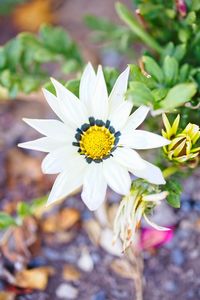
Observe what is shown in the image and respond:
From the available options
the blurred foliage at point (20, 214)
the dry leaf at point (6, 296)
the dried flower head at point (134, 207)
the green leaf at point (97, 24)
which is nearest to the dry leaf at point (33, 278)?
the dry leaf at point (6, 296)

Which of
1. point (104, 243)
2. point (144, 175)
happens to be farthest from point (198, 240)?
point (144, 175)

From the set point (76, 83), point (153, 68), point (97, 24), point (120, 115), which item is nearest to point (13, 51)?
point (97, 24)

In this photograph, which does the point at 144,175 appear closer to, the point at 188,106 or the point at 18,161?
the point at 188,106

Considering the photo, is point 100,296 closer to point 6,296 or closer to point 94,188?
point 6,296

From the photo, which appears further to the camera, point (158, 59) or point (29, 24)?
point (29, 24)

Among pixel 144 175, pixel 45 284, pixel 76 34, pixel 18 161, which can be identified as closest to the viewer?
pixel 144 175

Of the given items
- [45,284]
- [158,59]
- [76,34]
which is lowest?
[45,284]

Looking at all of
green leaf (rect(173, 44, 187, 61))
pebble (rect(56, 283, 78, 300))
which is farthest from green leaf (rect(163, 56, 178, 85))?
pebble (rect(56, 283, 78, 300))
